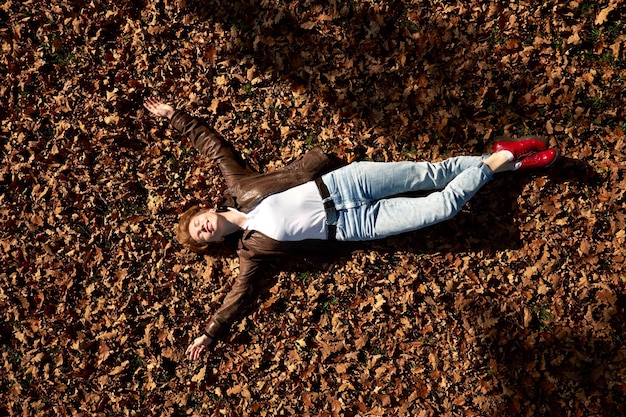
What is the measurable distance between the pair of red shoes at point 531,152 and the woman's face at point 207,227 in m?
2.89

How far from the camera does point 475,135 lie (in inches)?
183

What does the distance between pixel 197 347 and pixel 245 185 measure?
5.96ft

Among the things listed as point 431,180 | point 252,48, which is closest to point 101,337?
point 252,48

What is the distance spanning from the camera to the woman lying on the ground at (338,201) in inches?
168

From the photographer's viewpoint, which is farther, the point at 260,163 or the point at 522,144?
the point at 260,163

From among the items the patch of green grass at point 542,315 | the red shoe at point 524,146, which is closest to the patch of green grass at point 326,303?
the patch of green grass at point 542,315

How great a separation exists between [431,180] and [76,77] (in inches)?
160

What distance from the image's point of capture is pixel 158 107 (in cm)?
483

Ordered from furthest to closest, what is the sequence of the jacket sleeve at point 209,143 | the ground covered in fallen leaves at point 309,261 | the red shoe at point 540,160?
1. the jacket sleeve at point 209,143
2. the ground covered in fallen leaves at point 309,261
3. the red shoe at point 540,160

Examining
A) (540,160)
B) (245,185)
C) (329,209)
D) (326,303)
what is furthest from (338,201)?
(540,160)

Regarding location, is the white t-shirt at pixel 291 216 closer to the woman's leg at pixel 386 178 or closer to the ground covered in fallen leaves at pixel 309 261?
the woman's leg at pixel 386 178

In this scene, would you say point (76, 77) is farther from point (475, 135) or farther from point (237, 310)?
point (475, 135)

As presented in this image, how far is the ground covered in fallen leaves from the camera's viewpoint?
4504 millimetres

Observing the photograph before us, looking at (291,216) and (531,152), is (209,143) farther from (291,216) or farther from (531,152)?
(531,152)
